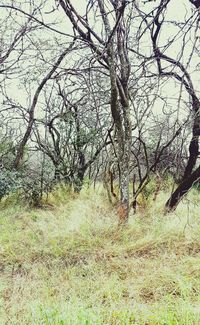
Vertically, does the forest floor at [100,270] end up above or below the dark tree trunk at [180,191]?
below

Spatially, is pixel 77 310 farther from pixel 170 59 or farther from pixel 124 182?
pixel 170 59

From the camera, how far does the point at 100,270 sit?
3191mm

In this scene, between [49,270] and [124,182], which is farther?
[124,182]

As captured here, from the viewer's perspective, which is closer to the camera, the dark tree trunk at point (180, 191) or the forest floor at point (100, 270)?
the forest floor at point (100, 270)

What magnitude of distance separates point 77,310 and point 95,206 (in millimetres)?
3648

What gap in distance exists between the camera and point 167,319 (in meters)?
2.07

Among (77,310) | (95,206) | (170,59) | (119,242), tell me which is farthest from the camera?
(95,206)

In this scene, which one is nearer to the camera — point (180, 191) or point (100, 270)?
point (100, 270)

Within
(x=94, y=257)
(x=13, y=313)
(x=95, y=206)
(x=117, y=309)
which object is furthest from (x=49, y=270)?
(x=95, y=206)

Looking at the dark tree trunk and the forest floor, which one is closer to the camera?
the forest floor

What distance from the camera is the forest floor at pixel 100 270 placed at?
2242 millimetres

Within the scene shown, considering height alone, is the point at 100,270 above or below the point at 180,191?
below

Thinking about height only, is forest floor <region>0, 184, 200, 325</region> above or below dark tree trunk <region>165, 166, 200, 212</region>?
below

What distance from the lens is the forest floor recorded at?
2242 mm
